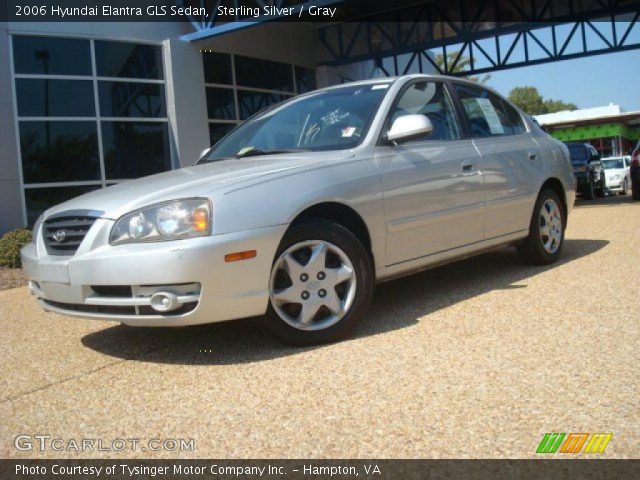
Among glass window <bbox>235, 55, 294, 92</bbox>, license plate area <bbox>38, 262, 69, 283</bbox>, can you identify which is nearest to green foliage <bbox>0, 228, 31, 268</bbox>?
license plate area <bbox>38, 262, 69, 283</bbox>

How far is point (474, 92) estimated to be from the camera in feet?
17.7

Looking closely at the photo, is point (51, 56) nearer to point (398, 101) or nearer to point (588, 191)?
point (398, 101)

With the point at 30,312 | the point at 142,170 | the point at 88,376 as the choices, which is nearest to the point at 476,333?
the point at 88,376

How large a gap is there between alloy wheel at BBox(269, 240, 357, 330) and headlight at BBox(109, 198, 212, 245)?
0.49 m

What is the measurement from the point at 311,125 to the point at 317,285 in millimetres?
1355

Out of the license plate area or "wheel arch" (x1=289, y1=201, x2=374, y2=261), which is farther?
"wheel arch" (x1=289, y1=201, x2=374, y2=261)

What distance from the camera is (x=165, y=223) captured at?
11.2 feet

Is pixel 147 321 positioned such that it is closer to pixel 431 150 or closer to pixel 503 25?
pixel 431 150

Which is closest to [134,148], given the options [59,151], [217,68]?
[59,151]

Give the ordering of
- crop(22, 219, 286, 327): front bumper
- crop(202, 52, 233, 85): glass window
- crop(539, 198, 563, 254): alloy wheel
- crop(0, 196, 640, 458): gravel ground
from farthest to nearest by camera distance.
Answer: crop(202, 52, 233, 85): glass window, crop(539, 198, 563, 254): alloy wheel, crop(22, 219, 286, 327): front bumper, crop(0, 196, 640, 458): gravel ground

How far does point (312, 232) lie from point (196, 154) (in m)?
10.6

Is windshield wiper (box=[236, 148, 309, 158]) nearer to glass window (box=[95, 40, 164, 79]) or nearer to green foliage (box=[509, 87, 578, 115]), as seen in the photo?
glass window (box=[95, 40, 164, 79])

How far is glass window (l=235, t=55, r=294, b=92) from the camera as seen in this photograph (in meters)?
15.1

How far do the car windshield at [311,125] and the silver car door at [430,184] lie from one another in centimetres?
20
